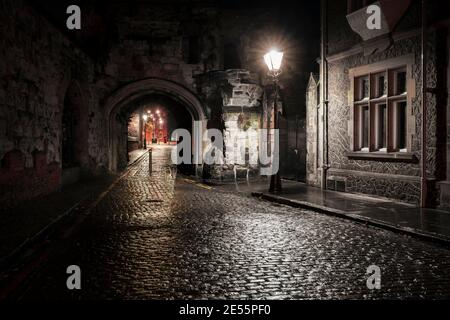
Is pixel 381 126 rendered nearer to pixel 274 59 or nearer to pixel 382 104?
pixel 382 104

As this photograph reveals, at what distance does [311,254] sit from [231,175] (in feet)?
36.6

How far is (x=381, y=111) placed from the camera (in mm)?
11922

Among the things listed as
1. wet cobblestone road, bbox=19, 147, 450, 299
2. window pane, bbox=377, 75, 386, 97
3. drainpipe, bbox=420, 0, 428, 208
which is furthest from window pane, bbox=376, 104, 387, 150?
wet cobblestone road, bbox=19, 147, 450, 299

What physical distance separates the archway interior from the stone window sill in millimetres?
8683

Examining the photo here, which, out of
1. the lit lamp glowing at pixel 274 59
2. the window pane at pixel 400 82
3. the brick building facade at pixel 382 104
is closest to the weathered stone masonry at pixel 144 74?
the brick building facade at pixel 382 104

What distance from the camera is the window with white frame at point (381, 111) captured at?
1119 cm

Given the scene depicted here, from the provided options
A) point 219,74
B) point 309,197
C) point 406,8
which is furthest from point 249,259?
point 219,74

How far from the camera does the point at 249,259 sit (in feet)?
19.1

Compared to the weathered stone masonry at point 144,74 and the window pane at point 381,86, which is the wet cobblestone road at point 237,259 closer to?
the window pane at point 381,86

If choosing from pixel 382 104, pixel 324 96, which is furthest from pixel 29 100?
pixel 382 104

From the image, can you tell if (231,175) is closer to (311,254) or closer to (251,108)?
(251,108)

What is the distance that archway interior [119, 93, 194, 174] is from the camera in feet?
71.4

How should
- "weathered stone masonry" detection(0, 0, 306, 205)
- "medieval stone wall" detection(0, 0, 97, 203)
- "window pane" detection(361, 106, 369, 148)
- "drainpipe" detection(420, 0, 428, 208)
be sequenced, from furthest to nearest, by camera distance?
"weathered stone masonry" detection(0, 0, 306, 205) → "window pane" detection(361, 106, 369, 148) → "drainpipe" detection(420, 0, 428, 208) → "medieval stone wall" detection(0, 0, 97, 203)

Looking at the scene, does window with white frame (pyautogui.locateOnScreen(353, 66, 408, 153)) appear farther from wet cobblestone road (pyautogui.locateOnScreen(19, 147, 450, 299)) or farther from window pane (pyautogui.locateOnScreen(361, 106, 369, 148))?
wet cobblestone road (pyautogui.locateOnScreen(19, 147, 450, 299))
